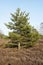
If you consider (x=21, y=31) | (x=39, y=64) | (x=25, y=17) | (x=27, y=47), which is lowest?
(x=39, y=64)

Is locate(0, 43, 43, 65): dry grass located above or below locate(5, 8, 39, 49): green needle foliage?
below

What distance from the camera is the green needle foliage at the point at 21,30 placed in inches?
1449

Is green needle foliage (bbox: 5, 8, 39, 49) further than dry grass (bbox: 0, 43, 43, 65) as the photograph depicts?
Yes

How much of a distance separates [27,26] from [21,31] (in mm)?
1512

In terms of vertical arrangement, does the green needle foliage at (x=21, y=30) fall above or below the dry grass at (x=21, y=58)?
above

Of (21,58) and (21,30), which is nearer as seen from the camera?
(21,58)

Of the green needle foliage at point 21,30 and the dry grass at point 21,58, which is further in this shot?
the green needle foliage at point 21,30

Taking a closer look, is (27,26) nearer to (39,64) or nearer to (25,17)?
(25,17)

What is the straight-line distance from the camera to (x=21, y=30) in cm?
3741

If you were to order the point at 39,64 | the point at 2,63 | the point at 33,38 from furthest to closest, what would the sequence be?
the point at 33,38 < the point at 2,63 < the point at 39,64

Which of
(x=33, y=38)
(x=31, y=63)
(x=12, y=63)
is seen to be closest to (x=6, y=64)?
(x=12, y=63)

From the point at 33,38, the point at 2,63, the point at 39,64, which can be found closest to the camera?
the point at 39,64

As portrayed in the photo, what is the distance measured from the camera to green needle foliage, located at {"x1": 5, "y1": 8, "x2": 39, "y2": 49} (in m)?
36.8

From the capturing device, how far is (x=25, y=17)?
37.7m
